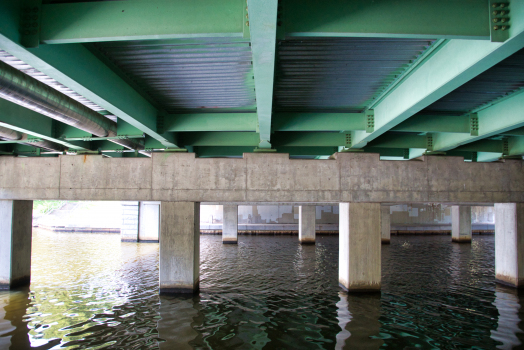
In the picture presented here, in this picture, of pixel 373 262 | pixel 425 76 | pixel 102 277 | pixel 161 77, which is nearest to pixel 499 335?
pixel 373 262

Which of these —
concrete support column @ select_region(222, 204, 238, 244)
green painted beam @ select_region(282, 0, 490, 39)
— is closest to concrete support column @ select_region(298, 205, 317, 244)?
concrete support column @ select_region(222, 204, 238, 244)

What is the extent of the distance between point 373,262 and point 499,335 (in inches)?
163

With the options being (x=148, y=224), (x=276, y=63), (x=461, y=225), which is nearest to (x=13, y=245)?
(x=276, y=63)

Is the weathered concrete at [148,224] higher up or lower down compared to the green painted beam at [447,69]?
lower down

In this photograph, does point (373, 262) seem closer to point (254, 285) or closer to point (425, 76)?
point (254, 285)

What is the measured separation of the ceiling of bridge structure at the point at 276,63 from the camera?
441 centimetres

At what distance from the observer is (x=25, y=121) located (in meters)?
8.79

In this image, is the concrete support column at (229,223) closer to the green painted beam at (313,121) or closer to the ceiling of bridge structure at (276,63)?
the ceiling of bridge structure at (276,63)

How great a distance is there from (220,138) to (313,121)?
13.1 ft

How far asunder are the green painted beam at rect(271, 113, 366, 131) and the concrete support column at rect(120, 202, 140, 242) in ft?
75.8

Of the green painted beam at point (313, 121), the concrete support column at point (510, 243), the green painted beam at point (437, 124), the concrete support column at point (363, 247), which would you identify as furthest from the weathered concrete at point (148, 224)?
the concrete support column at point (510, 243)

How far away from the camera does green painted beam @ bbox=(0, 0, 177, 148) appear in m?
4.33

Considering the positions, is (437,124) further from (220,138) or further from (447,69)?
(220,138)

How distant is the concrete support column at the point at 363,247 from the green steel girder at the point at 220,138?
4508mm
